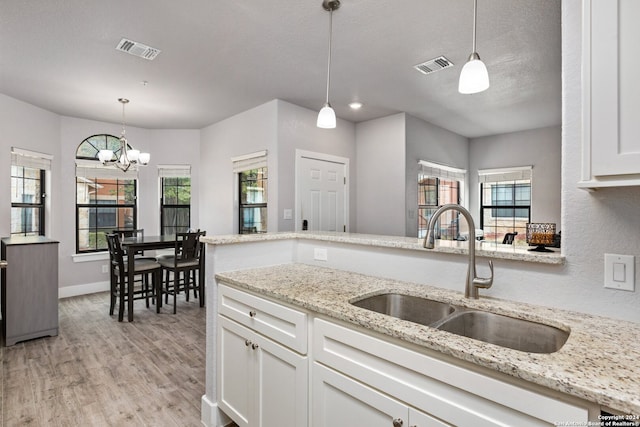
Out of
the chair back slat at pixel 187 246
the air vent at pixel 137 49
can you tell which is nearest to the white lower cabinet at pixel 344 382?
the air vent at pixel 137 49

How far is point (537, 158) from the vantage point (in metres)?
5.72

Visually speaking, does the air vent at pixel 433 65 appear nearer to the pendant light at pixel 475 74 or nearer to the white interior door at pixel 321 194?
the pendant light at pixel 475 74

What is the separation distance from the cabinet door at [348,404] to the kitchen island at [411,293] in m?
0.22

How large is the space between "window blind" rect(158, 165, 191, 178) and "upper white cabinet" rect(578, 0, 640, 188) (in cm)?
572

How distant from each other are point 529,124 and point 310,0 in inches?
189

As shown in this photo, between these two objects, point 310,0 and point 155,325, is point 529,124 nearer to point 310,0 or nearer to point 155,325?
point 310,0

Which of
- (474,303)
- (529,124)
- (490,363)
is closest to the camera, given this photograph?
(490,363)

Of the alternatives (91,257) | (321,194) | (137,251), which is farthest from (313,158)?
(91,257)

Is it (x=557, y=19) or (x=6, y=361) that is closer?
(x=557, y=19)

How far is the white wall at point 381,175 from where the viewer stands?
4703mm

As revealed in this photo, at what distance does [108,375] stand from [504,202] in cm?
651

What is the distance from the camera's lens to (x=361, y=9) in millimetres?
2309

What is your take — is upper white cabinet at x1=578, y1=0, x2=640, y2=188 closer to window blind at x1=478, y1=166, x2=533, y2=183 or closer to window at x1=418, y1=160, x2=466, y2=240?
window at x1=418, y1=160, x2=466, y2=240

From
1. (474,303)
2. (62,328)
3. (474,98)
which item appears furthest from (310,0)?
(62,328)
